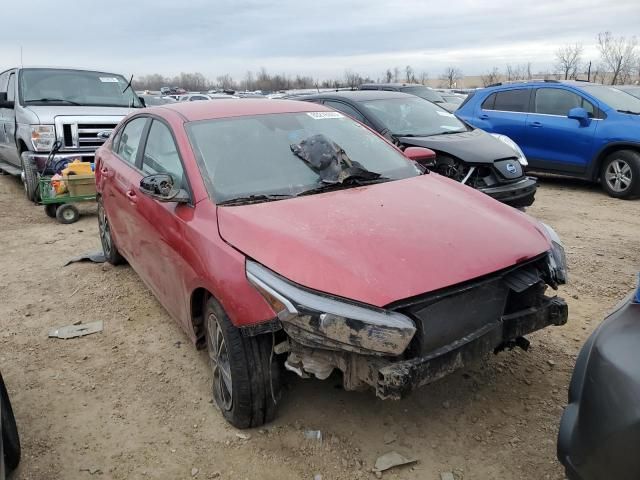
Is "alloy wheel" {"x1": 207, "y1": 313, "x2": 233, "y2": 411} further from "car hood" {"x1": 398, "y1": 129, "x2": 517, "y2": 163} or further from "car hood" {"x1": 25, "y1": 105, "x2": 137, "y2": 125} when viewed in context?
"car hood" {"x1": 25, "y1": 105, "x2": 137, "y2": 125}

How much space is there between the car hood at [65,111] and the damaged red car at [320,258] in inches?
194

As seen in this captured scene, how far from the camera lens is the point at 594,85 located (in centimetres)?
894

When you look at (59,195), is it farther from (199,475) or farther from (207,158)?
(199,475)

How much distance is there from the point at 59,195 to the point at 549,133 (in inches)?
294

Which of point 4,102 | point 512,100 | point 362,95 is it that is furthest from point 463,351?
point 4,102

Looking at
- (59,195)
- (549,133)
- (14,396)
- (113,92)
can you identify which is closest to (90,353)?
(14,396)

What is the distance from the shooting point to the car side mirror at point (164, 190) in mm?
3127

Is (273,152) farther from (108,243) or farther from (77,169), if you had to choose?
(77,169)

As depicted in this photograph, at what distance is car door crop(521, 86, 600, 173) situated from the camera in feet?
27.4

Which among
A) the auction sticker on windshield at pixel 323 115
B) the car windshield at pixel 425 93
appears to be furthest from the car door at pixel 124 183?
the car windshield at pixel 425 93

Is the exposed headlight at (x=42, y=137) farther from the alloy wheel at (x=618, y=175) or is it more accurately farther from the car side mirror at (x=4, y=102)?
the alloy wheel at (x=618, y=175)

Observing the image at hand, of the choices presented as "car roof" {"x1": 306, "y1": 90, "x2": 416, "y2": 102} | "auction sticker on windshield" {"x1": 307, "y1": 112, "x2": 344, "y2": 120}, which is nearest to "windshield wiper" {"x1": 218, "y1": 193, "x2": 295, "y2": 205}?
"auction sticker on windshield" {"x1": 307, "y1": 112, "x2": 344, "y2": 120}

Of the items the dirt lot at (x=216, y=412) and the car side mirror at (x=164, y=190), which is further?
the car side mirror at (x=164, y=190)

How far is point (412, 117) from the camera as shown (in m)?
7.34
